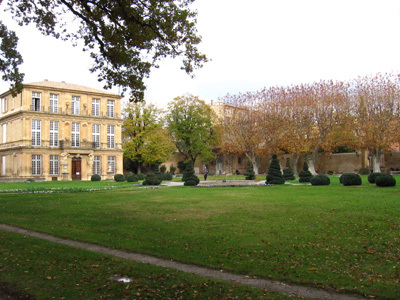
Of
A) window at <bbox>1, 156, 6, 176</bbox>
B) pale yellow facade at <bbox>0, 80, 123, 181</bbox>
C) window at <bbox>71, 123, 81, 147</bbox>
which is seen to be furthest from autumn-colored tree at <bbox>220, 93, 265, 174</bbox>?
window at <bbox>1, 156, 6, 176</bbox>

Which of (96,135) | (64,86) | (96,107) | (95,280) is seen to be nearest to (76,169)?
(96,135)

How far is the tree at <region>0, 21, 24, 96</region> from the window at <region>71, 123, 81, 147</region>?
Answer: 1474 inches

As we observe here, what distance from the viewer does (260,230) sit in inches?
396

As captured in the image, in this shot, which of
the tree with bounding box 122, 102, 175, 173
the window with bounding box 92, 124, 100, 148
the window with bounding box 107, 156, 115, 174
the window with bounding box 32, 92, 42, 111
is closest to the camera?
the window with bounding box 32, 92, 42, 111

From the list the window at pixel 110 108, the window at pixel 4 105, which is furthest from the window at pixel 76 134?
the window at pixel 4 105

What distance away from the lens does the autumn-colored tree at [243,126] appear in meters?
47.8

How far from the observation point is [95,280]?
6152 millimetres

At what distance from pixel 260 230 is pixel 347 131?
1414 inches

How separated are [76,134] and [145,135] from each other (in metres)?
9.80

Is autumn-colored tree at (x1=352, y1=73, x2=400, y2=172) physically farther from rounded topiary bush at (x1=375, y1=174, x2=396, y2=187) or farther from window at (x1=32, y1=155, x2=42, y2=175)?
window at (x1=32, y1=155, x2=42, y2=175)

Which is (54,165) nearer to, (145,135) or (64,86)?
(64,86)

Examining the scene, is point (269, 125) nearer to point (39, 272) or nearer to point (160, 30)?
point (160, 30)

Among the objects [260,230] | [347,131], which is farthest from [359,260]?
[347,131]

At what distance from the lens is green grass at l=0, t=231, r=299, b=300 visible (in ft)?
18.2
